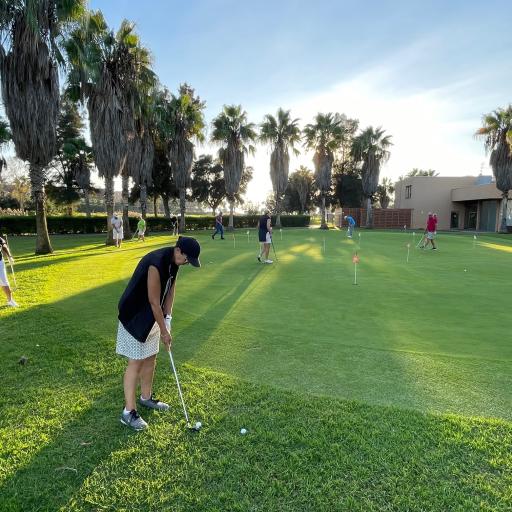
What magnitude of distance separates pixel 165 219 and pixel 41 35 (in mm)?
24852

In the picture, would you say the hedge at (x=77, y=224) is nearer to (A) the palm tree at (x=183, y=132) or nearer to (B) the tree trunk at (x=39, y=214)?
(A) the palm tree at (x=183, y=132)

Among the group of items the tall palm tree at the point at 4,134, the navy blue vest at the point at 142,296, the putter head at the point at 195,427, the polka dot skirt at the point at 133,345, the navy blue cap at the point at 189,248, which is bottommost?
the putter head at the point at 195,427

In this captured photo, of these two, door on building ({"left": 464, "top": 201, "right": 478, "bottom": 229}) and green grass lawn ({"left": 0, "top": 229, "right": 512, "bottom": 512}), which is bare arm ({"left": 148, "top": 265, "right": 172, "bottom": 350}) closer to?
green grass lawn ({"left": 0, "top": 229, "right": 512, "bottom": 512})

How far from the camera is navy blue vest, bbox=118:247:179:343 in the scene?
3.29 metres

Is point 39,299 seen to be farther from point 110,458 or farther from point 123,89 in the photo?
point 123,89

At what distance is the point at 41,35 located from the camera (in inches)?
577

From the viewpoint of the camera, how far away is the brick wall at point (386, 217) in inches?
1853

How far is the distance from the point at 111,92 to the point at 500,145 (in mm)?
34094

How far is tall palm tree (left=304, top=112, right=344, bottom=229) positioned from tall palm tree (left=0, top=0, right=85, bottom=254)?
31888 millimetres

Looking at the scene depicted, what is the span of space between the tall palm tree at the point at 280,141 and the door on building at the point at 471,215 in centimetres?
2249

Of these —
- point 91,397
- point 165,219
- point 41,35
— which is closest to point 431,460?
point 91,397

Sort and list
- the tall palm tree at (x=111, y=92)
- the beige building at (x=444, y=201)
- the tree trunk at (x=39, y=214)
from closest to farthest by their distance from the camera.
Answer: the tree trunk at (x=39, y=214), the tall palm tree at (x=111, y=92), the beige building at (x=444, y=201)

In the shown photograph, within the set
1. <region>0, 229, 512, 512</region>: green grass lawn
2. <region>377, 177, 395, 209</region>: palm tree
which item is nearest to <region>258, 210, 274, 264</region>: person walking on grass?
<region>0, 229, 512, 512</region>: green grass lawn

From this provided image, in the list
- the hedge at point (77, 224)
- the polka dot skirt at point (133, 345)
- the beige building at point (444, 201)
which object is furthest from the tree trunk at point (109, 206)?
the beige building at point (444, 201)
